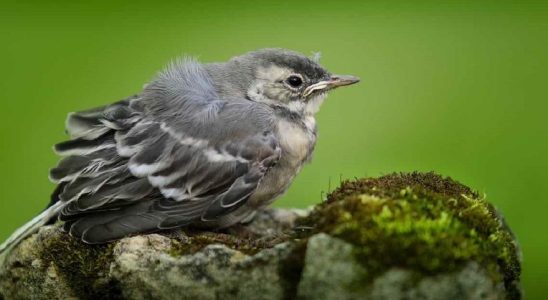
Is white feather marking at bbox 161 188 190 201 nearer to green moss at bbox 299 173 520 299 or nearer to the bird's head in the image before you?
the bird's head

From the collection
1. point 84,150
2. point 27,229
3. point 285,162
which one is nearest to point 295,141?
point 285,162

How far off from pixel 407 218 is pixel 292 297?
829mm

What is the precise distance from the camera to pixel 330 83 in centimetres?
619

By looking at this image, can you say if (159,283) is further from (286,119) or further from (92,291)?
(286,119)

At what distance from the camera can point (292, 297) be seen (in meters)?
4.29

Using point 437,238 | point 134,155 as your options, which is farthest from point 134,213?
point 437,238

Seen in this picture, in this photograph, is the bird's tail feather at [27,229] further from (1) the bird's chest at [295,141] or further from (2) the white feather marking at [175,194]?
(1) the bird's chest at [295,141]

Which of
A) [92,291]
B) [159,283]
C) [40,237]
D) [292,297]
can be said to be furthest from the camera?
[40,237]

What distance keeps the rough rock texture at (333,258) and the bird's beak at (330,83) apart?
1.33 m

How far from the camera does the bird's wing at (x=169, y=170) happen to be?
17.3 ft

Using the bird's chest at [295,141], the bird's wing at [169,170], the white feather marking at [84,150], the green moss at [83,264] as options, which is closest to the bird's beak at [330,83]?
the bird's chest at [295,141]

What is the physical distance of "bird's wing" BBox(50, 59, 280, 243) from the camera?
5.29 meters

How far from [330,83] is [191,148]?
1431 mm

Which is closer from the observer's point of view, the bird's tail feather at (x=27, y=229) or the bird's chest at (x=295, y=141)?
the bird's tail feather at (x=27, y=229)
